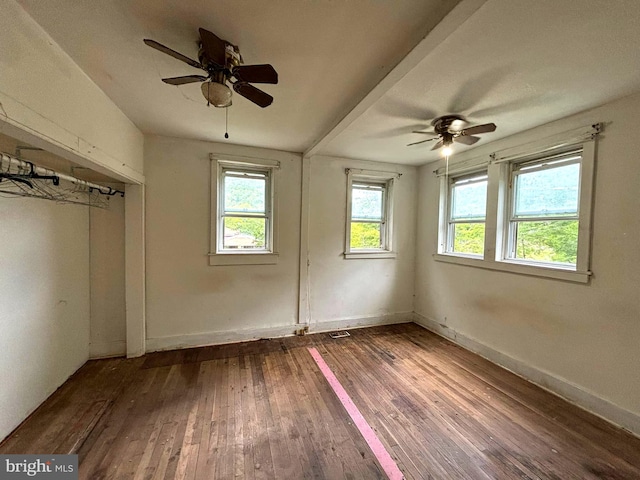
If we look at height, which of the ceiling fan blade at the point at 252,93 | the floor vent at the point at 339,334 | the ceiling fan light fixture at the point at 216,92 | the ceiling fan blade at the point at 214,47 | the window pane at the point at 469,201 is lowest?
the floor vent at the point at 339,334

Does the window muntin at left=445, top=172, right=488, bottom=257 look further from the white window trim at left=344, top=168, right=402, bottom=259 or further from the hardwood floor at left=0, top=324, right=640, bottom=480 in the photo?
the hardwood floor at left=0, top=324, right=640, bottom=480

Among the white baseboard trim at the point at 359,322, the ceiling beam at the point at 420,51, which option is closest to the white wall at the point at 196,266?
the white baseboard trim at the point at 359,322

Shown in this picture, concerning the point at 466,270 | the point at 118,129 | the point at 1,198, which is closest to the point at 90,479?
the point at 1,198

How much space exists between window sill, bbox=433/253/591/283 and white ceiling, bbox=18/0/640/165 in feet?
4.48

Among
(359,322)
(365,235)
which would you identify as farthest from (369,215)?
(359,322)

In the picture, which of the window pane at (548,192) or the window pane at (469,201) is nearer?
the window pane at (548,192)

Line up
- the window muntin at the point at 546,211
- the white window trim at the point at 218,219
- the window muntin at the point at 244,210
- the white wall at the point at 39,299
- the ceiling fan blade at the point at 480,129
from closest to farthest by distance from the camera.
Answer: the white wall at the point at 39,299, the ceiling fan blade at the point at 480,129, the window muntin at the point at 546,211, the white window trim at the point at 218,219, the window muntin at the point at 244,210

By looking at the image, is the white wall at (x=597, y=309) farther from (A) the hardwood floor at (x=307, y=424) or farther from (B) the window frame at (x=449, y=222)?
(B) the window frame at (x=449, y=222)

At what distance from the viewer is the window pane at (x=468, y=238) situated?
313 centimetres

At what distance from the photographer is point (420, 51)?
136 cm

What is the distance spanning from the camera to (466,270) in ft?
10.5

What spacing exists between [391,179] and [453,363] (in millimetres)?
2567

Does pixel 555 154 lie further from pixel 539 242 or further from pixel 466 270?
pixel 466 270

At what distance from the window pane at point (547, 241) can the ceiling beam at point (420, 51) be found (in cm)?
210
